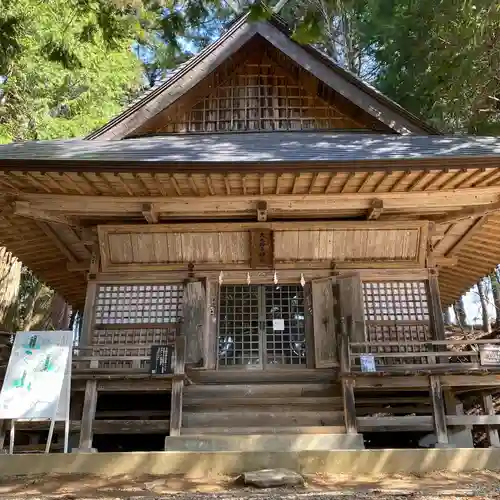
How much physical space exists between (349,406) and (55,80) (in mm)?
10354

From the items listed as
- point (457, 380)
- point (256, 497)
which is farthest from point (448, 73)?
point (256, 497)

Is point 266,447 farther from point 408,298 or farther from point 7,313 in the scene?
point 7,313

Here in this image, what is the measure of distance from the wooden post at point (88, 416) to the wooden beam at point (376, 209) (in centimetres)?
495

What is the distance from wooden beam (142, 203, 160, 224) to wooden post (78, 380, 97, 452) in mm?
2657

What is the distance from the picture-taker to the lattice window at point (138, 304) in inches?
332

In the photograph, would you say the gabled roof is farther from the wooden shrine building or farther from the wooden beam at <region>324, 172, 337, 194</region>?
the wooden beam at <region>324, 172, 337, 194</region>

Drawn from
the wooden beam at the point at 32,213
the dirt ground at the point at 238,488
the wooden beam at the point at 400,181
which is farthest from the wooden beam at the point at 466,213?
the wooden beam at the point at 32,213

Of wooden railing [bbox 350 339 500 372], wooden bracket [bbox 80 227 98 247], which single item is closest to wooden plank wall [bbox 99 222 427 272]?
wooden bracket [bbox 80 227 98 247]

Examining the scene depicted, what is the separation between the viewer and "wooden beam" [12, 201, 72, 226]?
748cm

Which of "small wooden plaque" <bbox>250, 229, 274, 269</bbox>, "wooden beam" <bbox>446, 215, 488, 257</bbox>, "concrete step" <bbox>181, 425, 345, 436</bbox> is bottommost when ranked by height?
"concrete step" <bbox>181, 425, 345, 436</bbox>

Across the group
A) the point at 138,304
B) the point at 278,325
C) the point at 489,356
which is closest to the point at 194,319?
the point at 138,304

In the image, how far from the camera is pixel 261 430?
274 inches

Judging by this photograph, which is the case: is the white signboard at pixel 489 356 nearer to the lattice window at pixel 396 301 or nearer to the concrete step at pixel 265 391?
the lattice window at pixel 396 301

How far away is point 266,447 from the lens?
6445mm
